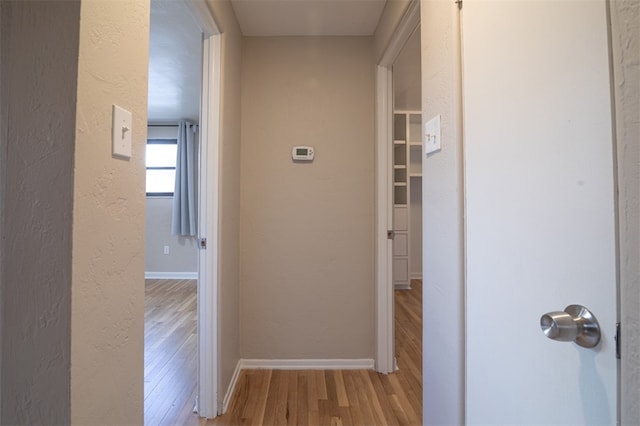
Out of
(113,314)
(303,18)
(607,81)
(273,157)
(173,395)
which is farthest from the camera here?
(273,157)

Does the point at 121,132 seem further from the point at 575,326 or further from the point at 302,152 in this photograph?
the point at 302,152

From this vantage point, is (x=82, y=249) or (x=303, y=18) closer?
(x=82, y=249)

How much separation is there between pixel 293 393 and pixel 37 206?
172 centimetres

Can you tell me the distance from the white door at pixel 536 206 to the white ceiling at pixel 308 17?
1.19 meters

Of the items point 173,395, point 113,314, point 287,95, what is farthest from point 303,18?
point 173,395

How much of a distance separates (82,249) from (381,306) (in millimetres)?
1771

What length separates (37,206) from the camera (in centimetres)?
54

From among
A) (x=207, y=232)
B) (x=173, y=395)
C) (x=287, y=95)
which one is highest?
(x=287, y=95)

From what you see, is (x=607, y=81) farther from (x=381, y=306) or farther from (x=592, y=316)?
(x=381, y=306)

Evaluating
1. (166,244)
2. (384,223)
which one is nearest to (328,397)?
(384,223)

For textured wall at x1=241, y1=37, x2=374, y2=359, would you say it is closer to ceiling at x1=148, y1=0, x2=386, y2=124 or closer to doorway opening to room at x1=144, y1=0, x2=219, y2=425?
ceiling at x1=148, y1=0, x2=386, y2=124

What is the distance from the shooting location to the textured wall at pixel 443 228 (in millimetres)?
911

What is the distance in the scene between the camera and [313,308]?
6.75 feet

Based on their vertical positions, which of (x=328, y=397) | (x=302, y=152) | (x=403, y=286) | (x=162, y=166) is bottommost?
(x=328, y=397)
